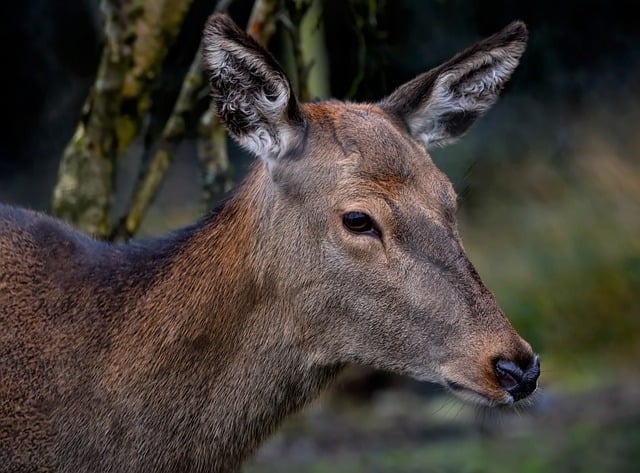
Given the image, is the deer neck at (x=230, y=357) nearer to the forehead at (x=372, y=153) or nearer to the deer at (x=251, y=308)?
the deer at (x=251, y=308)

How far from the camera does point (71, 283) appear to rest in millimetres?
5402

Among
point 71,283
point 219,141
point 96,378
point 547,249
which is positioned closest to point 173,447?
point 96,378

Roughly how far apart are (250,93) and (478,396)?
149 centimetres

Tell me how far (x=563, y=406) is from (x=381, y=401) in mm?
1703

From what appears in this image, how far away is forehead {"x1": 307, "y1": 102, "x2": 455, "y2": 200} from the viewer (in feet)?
16.9

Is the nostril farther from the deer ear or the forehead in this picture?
the deer ear

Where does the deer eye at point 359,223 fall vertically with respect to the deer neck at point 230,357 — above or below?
above

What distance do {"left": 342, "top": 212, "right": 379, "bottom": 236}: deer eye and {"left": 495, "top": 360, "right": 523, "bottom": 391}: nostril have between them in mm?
698

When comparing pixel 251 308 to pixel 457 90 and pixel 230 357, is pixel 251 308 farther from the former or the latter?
pixel 457 90

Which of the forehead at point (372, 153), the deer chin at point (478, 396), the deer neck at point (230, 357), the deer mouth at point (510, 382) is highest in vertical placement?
the forehead at point (372, 153)

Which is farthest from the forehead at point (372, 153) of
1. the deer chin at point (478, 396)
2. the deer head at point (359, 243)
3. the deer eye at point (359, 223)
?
the deer chin at point (478, 396)

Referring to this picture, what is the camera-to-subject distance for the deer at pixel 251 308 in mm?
5008

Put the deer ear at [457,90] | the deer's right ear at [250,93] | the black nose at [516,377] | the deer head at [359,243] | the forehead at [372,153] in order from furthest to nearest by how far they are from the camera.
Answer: the deer ear at [457,90], the forehead at [372,153], the deer's right ear at [250,93], the deer head at [359,243], the black nose at [516,377]

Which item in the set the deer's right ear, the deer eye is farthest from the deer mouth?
the deer's right ear
